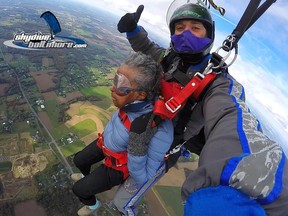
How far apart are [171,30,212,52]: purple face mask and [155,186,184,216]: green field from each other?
18332 mm

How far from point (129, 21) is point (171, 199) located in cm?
1864

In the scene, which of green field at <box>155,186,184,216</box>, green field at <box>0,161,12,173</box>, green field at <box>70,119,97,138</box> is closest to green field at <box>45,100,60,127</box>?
green field at <box>70,119,97,138</box>

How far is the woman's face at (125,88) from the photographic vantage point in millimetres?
2057

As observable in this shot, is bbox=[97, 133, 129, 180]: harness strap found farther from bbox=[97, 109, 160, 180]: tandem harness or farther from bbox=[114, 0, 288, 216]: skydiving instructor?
bbox=[114, 0, 288, 216]: skydiving instructor

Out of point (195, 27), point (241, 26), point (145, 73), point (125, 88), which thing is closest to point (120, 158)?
point (125, 88)

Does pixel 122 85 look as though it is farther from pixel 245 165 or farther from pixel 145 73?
pixel 245 165

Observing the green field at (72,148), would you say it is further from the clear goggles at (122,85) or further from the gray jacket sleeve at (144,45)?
the clear goggles at (122,85)

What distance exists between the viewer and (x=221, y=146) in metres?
0.97

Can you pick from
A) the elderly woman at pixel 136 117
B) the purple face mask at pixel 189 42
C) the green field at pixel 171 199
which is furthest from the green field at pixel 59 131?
the purple face mask at pixel 189 42

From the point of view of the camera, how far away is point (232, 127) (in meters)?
1.10

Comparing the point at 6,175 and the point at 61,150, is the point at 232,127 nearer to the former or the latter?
the point at 6,175

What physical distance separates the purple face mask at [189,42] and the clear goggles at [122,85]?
1.88ft

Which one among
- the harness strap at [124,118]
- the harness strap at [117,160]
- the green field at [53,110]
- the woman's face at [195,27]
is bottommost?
the green field at [53,110]

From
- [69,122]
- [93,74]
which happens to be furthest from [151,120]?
[93,74]
